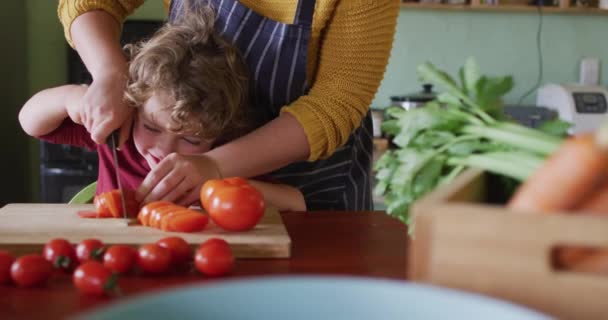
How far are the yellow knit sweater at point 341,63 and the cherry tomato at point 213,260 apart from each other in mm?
529

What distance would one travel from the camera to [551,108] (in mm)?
3877

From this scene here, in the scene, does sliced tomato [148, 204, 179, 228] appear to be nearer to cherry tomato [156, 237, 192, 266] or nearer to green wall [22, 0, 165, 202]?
cherry tomato [156, 237, 192, 266]

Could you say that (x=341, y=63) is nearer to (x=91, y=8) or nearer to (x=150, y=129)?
(x=150, y=129)

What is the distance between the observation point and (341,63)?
4.99ft

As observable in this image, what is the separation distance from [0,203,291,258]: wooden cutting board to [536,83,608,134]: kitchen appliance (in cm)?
271

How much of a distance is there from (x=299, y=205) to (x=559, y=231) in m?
0.96

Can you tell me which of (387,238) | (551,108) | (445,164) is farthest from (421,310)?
(551,108)

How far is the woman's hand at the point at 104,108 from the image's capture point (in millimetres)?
1448

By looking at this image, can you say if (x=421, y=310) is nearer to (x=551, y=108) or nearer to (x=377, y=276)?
(x=377, y=276)

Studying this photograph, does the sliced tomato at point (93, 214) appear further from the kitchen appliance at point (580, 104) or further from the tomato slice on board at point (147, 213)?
the kitchen appliance at point (580, 104)

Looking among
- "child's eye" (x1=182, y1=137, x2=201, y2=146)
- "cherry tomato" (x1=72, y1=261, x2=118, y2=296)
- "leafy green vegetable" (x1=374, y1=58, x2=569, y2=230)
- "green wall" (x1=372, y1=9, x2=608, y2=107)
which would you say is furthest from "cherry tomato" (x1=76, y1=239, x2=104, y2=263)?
"green wall" (x1=372, y1=9, x2=608, y2=107)

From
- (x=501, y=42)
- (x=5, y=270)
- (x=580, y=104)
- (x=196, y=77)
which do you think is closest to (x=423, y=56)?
(x=501, y=42)

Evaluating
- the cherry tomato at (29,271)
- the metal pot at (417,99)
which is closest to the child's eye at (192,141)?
the cherry tomato at (29,271)

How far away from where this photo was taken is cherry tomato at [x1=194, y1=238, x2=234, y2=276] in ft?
3.14
